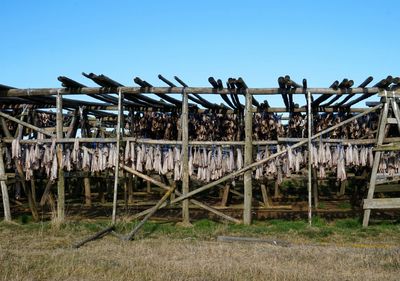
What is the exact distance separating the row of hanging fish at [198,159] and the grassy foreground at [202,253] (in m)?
1.41

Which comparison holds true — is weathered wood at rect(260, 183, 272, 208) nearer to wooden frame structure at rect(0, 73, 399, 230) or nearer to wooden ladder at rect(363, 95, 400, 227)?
wooden frame structure at rect(0, 73, 399, 230)

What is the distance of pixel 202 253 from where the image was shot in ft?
31.7

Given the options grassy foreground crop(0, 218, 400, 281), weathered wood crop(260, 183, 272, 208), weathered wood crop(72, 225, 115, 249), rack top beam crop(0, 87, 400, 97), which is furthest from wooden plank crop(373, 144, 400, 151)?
weathered wood crop(72, 225, 115, 249)

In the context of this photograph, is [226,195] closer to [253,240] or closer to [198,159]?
[198,159]

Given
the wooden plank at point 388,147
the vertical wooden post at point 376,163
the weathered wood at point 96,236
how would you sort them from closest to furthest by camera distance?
the weathered wood at point 96,236, the wooden plank at point 388,147, the vertical wooden post at point 376,163

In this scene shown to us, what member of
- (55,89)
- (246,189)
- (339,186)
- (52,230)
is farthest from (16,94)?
(339,186)

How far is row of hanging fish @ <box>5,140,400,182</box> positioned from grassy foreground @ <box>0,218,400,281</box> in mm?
1414

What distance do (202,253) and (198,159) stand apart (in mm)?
4408

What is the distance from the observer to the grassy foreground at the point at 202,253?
7.79 metres

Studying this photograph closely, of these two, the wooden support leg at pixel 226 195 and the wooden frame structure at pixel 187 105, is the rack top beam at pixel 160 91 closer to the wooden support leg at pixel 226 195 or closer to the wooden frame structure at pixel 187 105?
the wooden frame structure at pixel 187 105

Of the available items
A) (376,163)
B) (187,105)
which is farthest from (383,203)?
(187,105)

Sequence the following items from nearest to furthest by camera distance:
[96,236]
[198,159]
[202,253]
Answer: [202,253] → [96,236] → [198,159]

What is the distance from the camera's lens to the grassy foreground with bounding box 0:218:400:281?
307 inches

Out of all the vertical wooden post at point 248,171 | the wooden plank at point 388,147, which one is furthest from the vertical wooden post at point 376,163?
the vertical wooden post at point 248,171
